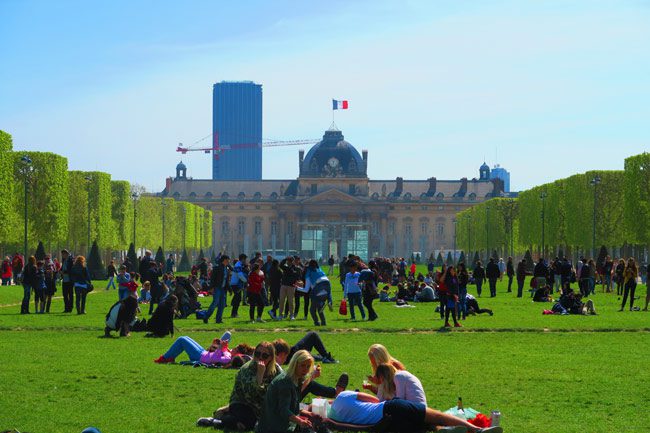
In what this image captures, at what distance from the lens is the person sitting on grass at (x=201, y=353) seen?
15023 mm

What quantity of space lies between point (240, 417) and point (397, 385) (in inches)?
53.5

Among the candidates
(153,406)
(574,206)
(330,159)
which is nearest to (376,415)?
(153,406)

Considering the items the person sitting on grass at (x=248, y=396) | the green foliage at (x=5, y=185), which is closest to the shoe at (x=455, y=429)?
the person sitting on grass at (x=248, y=396)

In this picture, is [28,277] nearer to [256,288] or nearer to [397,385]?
[256,288]

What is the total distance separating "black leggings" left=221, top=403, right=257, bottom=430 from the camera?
1056 centimetres

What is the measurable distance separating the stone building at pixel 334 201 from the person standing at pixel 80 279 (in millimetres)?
112240

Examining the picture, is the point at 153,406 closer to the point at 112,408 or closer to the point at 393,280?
the point at 112,408

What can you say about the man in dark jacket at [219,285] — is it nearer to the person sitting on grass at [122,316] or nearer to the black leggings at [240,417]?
the person sitting on grass at [122,316]

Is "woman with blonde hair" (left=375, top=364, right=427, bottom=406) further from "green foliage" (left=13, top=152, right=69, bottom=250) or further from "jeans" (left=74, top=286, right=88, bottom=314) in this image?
"green foliage" (left=13, top=152, right=69, bottom=250)

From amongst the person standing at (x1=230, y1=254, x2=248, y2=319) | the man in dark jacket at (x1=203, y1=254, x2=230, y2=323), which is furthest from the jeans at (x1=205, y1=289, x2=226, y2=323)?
the person standing at (x1=230, y1=254, x2=248, y2=319)

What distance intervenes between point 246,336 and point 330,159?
123894mm

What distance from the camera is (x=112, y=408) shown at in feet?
37.5

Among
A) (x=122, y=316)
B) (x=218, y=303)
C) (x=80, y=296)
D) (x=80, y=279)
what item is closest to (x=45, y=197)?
(x=80, y=296)

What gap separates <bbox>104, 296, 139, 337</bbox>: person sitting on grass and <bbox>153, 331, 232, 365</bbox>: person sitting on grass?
4197 millimetres
